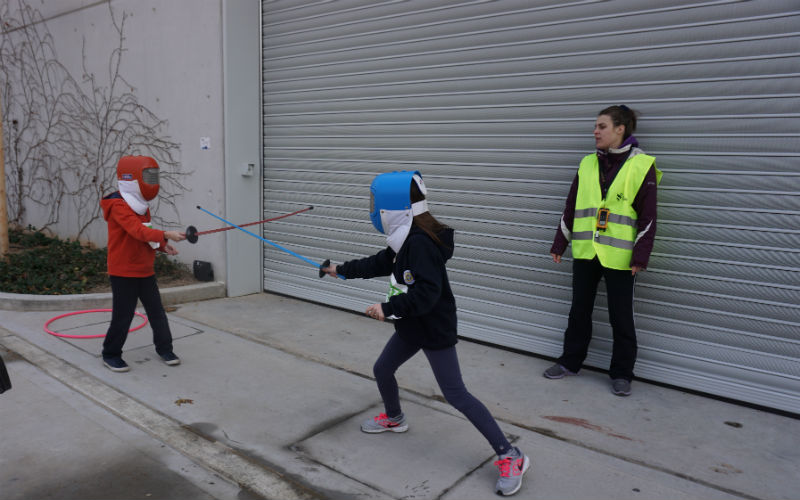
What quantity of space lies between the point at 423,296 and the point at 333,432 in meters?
1.27

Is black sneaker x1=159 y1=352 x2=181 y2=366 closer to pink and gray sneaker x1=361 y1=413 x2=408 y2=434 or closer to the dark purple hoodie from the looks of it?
pink and gray sneaker x1=361 y1=413 x2=408 y2=434

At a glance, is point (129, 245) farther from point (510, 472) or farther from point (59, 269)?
point (59, 269)

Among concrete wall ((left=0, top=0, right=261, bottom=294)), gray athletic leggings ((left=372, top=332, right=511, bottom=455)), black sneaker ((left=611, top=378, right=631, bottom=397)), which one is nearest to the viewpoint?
gray athletic leggings ((left=372, top=332, right=511, bottom=455))

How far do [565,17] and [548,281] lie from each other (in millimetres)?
2161

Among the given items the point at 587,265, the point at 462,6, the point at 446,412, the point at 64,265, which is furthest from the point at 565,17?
the point at 64,265

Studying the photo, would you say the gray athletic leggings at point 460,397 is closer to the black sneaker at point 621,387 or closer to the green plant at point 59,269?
the black sneaker at point 621,387

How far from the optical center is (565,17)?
4734 mm

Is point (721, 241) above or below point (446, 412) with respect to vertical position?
above

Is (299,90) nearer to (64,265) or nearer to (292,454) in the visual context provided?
(64,265)

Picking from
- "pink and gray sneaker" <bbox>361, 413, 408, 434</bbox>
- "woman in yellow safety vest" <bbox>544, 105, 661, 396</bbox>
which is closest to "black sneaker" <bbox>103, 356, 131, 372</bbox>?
"pink and gray sneaker" <bbox>361, 413, 408, 434</bbox>

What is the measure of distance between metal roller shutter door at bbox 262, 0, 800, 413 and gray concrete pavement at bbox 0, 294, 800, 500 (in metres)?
0.50

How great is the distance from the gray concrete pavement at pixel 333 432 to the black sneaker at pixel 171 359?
0.08m

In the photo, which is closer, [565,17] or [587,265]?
[587,265]

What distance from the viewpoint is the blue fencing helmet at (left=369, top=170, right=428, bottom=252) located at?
3021mm
